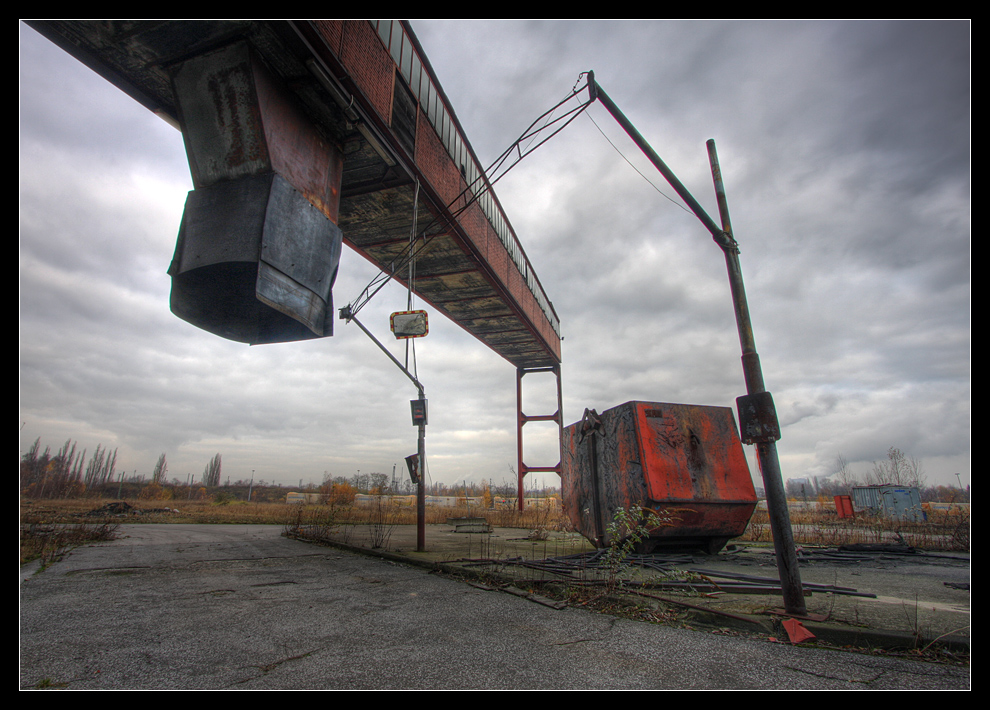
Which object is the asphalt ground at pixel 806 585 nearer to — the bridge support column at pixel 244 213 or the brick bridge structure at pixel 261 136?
the bridge support column at pixel 244 213

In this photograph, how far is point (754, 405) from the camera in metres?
3.36

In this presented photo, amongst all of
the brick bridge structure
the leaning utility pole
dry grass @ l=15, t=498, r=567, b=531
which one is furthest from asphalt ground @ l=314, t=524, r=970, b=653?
dry grass @ l=15, t=498, r=567, b=531

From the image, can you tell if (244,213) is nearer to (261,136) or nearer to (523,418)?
(261,136)

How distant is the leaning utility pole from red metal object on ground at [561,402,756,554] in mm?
2076

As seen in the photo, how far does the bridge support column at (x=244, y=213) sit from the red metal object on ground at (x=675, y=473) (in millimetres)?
4367

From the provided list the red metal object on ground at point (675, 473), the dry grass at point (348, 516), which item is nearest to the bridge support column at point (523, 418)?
the dry grass at point (348, 516)

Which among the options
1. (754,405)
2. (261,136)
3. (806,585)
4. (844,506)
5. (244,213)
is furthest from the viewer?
(844,506)

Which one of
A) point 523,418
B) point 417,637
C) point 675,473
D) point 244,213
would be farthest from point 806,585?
point 523,418

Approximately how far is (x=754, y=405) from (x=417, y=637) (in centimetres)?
298

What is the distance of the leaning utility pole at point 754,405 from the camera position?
303cm
